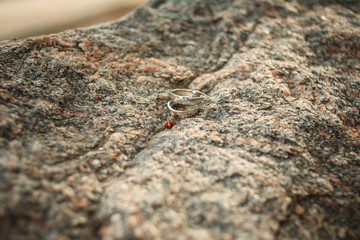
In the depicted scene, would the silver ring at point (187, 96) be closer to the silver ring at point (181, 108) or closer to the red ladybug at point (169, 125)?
the silver ring at point (181, 108)

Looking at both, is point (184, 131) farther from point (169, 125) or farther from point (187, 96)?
point (187, 96)

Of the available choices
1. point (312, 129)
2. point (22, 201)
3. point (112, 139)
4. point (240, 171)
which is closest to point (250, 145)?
point (240, 171)

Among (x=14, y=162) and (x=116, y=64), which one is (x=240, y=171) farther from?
(x=116, y=64)

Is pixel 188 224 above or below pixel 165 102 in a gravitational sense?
below

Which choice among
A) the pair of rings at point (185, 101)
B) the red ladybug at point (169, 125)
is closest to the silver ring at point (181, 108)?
the pair of rings at point (185, 101)

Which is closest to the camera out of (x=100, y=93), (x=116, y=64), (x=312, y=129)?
(x=312, y=129)

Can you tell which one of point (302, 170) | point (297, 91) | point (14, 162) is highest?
point (14, 162)
